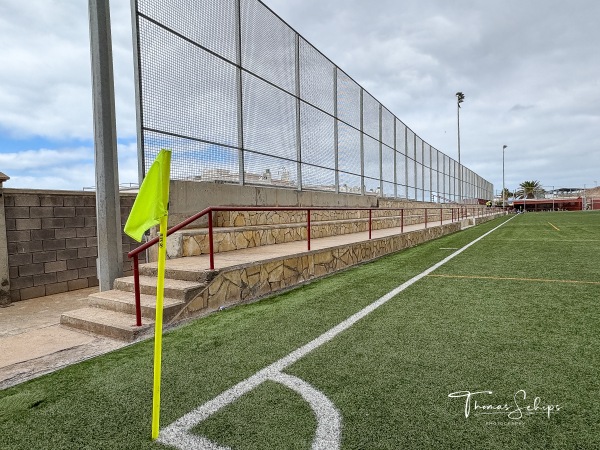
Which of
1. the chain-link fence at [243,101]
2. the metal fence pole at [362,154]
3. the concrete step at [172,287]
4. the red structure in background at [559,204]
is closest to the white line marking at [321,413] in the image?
the concrete step at [172,287]

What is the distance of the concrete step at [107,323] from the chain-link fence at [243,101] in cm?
265

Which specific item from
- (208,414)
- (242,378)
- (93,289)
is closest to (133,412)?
(208,414)

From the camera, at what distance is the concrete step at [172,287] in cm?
447

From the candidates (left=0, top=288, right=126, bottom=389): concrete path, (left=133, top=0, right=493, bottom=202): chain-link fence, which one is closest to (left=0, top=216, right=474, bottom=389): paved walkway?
(left=0, top=288, right=126, bottom=389): concrete path

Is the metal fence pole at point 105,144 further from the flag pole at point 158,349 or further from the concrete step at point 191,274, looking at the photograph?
the flag pole at point 158,349

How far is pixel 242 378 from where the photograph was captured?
2.84 meters

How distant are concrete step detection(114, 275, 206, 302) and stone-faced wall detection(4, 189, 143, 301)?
3.19m

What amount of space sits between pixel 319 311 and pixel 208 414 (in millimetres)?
2385

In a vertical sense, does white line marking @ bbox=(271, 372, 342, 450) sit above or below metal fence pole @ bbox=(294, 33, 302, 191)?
below

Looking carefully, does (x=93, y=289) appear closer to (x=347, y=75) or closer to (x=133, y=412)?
(x=133, y=412)

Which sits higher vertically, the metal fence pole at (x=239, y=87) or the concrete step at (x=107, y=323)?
the metal fence pole at (x=239, y=87)

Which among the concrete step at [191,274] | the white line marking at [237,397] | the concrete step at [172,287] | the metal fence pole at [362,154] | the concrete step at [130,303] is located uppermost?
the metal fence pole at [362,154]

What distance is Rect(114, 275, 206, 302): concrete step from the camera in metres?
4.47

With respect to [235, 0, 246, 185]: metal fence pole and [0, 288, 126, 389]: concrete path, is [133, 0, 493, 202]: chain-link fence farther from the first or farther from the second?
[0, 288, 126, 389]: concrete path
